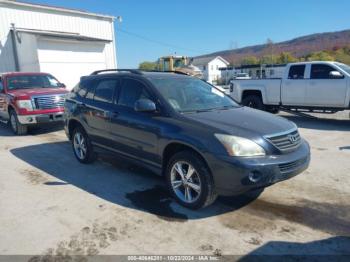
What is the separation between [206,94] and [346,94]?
20.6 feet

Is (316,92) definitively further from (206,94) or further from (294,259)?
(294,259)

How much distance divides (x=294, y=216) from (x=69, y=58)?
18.5m

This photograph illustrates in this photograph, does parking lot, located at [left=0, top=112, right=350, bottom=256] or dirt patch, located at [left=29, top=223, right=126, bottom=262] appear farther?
parking lot, located at [left=0, top=112, right=350, bottom=256]

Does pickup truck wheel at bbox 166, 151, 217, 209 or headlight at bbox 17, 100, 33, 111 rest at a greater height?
headlight at bbox 17, 100, 33, 111

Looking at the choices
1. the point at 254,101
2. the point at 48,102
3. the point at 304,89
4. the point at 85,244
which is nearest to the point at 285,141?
the point at 85,244

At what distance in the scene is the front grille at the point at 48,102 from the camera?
9.17m

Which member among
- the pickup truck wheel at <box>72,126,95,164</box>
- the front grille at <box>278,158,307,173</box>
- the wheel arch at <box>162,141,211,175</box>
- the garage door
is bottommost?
the pickup truck wheel at <box>72,126,95,164</box>

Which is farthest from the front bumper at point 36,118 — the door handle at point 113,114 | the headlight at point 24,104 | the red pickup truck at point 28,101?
the door handle at point 113,114

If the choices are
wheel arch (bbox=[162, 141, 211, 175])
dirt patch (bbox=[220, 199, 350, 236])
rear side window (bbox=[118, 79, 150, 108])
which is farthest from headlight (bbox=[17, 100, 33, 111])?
dirt patch (bbox=[220, 199, 350, 236])

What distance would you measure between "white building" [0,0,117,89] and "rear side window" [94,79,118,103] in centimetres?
1422

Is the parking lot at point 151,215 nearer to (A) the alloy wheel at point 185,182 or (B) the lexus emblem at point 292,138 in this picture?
(A) the alloy wheel at point 185,182

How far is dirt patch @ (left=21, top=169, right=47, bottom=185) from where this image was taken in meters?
5.33

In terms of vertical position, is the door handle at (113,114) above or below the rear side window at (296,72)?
below

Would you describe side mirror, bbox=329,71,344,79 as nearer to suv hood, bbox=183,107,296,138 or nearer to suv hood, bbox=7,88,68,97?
suv hood, bbox=183,107,296,138
